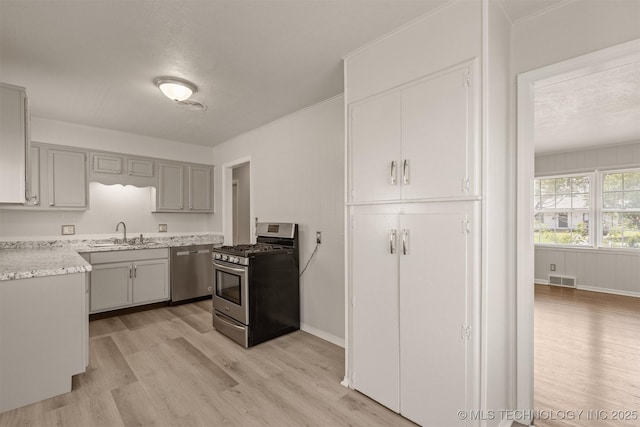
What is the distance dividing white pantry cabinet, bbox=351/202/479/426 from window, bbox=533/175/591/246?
561cm

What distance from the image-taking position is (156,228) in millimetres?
4871

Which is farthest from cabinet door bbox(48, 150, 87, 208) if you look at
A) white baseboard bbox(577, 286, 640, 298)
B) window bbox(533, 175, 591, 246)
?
white baseboard bbox(577, 286, 640, 298)

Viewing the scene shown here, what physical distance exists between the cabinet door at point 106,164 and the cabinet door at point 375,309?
379 cm

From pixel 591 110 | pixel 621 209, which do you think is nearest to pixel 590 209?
pixel 621 209

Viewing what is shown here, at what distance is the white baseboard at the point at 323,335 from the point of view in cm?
312

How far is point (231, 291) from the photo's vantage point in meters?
3.26

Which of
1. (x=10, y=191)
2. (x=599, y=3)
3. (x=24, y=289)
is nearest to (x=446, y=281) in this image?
(x=599, y=3)

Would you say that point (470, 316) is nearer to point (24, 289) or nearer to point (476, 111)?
point (476, 111)

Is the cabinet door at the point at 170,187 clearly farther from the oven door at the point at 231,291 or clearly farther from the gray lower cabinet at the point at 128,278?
the oven door at the point at 231,291

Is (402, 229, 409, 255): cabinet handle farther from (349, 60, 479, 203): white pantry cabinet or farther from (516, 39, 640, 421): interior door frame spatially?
(516, 39, 640, 421): interior door frame

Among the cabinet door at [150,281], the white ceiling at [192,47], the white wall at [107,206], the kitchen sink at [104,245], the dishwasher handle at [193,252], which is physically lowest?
the cabinet door at [150,281]

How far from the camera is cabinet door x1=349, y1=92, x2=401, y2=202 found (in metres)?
2.03

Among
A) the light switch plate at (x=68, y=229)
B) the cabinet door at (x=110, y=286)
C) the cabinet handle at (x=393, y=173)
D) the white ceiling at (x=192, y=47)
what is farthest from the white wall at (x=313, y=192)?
the light switch plate at (x=68, y=229)

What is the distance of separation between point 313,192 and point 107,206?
126 inches
